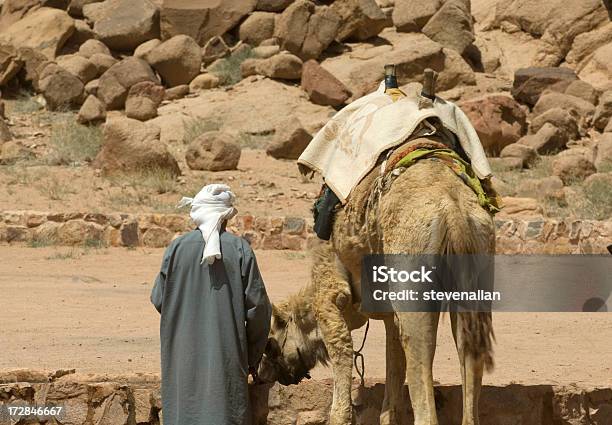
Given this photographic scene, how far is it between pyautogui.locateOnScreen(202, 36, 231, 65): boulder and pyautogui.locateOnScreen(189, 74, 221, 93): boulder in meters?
1.66

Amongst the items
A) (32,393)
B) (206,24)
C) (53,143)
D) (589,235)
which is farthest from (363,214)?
(206,24)

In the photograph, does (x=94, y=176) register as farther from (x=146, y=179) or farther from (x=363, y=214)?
(x=363, y=214)

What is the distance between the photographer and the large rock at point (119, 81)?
28234mm

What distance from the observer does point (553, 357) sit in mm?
10492

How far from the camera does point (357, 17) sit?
31406mm

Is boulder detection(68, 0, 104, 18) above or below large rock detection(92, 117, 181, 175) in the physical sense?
above

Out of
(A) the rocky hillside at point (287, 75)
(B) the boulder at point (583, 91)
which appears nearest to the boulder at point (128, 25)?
(A) the rocky hillside at point (287, 75)

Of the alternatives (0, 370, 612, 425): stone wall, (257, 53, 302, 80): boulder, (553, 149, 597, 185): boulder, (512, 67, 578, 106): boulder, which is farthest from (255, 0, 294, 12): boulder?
(0, 370, 612, 425): stone wall

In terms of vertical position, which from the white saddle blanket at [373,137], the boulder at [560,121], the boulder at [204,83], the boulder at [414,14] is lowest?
the white saddle blanket at [373,137]

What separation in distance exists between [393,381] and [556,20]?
2686 cm

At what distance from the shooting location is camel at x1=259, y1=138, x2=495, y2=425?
5.97 metres

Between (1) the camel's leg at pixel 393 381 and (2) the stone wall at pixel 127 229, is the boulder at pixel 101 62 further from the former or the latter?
A: (1) the camel's leg at pixel 393 381

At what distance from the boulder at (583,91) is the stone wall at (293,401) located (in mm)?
22173

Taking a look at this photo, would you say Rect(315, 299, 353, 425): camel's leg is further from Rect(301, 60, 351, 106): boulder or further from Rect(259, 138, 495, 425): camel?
Rect(301, 60, 351, 106): boulder
